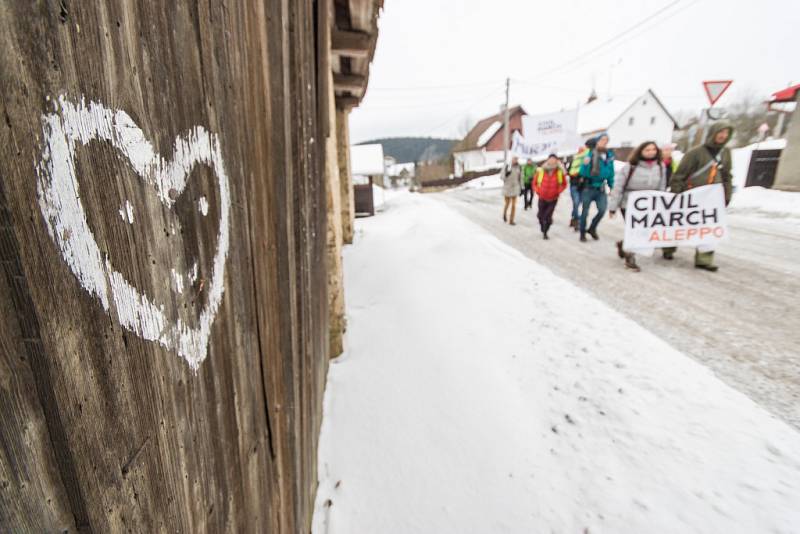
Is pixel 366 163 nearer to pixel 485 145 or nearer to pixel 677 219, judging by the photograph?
pixel 677 219

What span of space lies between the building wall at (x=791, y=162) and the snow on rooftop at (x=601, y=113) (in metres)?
27.4

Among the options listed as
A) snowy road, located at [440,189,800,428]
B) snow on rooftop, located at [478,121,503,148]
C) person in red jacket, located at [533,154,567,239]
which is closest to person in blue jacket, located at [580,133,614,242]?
person in red jacket, located at [533,154,567,239]

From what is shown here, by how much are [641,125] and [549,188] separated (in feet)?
125

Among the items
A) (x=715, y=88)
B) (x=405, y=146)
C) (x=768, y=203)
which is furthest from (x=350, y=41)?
(x=405, y=146)

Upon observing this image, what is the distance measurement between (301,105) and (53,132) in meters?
1.27

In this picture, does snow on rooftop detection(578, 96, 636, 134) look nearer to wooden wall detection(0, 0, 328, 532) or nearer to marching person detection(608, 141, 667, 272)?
marching person detection(608, 141, 667, 272)

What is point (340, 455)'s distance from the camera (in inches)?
84.9

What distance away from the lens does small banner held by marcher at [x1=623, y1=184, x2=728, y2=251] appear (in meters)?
4.35

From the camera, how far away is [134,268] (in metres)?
0.54

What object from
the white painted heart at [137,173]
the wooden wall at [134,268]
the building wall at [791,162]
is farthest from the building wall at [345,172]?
the building wall at [791,162]

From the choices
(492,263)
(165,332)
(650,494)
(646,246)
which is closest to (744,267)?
(646,246)

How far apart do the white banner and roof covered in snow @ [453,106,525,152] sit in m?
30.6

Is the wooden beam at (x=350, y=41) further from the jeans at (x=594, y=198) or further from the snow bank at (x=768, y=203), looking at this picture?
the snow bank at (x=768, y=203)

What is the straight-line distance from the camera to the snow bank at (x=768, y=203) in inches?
296
